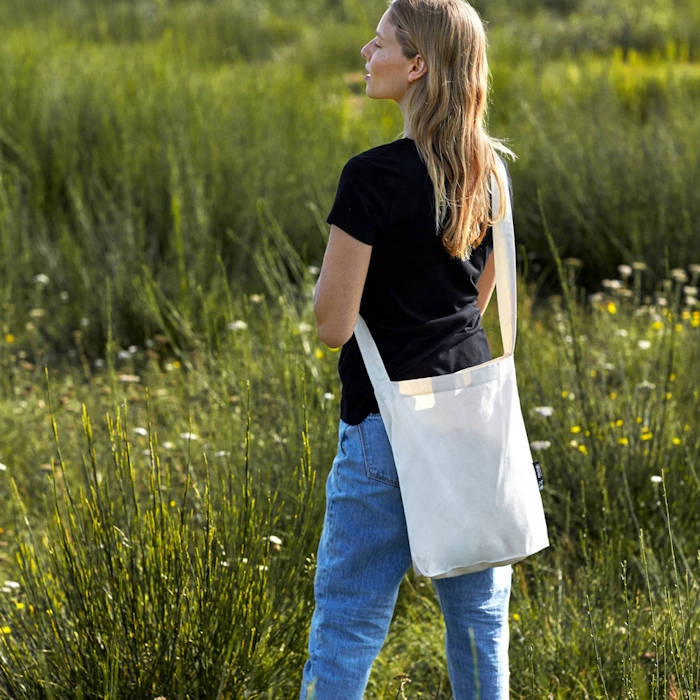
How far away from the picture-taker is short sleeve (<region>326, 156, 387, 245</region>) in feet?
5.09

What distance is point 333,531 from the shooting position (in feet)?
5.56

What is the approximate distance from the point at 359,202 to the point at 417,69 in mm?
281

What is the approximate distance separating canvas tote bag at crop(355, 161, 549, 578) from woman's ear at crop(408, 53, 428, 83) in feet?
1.51

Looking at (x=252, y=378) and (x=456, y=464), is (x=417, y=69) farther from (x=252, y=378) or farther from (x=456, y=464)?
(x=252, y=378)

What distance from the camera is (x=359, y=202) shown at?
1.55 metres

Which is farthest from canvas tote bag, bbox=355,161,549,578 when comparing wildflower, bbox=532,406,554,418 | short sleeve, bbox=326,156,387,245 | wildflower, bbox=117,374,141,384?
wildflower, bbox=117,374,141,384

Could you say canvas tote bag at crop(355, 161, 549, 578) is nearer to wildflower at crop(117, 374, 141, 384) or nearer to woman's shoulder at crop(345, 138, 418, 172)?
woman's shoulder at crop(345, 138, 418, 172)

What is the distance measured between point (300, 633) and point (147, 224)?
12.0ft

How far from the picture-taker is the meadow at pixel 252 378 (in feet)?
6.54

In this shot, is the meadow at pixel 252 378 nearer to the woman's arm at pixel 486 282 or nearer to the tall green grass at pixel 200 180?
the tall green grass at pixel 200 180

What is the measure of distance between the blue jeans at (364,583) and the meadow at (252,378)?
172 millimetres

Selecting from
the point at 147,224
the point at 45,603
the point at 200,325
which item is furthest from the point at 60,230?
the point at 45,603

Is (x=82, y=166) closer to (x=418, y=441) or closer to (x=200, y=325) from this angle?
(x=200, y=325)

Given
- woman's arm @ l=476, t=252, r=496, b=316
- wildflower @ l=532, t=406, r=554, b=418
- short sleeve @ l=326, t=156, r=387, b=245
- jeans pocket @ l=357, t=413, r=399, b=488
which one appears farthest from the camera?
wildflower @ l=532, t=406, r=554, b=418
